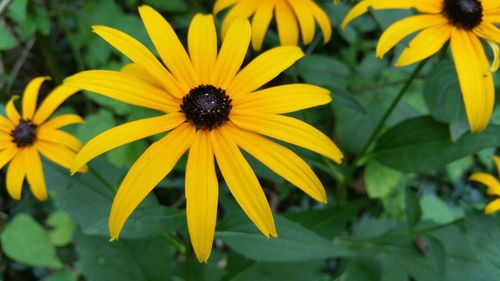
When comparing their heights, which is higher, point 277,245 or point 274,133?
point 274,133

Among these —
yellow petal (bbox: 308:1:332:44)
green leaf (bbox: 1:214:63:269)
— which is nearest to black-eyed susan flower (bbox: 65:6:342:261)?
yellow petal (bbox: 308:1:332:44)

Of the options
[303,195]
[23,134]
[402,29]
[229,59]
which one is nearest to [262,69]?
[229,59]

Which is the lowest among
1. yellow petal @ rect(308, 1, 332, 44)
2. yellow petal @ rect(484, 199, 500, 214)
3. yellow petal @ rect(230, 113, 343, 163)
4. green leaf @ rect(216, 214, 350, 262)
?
yellow petal @ rect(484, 199, 500, 214)

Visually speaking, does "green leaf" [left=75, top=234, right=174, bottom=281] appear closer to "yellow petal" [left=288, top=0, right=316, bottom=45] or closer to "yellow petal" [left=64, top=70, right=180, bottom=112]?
"yellow petal" [left=64, top=70, right=180, bottom=112]

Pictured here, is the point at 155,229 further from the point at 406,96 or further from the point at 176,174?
the point at 406,96

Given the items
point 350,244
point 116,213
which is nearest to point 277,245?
point 116,213

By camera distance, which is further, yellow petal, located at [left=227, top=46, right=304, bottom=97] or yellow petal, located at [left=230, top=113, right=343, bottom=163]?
yellow petal, located at [left=227, top=46, right=304, bottom=97]
